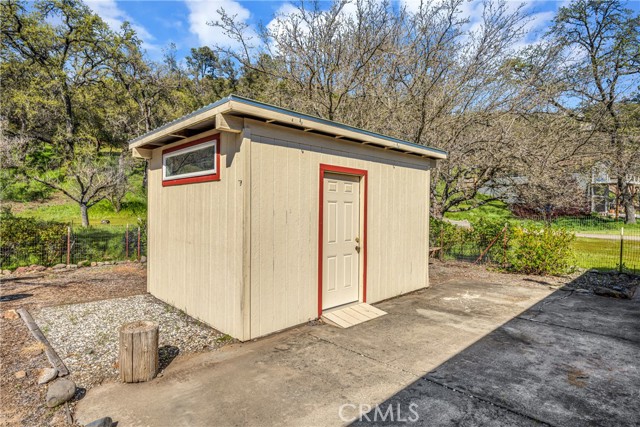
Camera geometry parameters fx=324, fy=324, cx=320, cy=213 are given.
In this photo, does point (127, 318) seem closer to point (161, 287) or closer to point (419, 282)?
point (161, 287)

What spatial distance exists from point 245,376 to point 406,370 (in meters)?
1.45

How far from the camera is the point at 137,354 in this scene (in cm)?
275

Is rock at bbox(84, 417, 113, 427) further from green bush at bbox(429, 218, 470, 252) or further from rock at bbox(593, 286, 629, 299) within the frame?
green bush at bbox(429, 218, 470, 252)

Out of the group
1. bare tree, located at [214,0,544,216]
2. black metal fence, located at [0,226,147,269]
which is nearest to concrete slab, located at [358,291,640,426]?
bare tree, located at [214,0,544,216]

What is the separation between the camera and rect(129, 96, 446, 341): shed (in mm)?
3576

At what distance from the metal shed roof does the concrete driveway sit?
95.9 inches

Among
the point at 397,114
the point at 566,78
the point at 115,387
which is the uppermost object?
the point at 566,78

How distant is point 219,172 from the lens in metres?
3.84

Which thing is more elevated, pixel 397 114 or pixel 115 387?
pixel 397 114

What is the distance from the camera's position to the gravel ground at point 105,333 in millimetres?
3049

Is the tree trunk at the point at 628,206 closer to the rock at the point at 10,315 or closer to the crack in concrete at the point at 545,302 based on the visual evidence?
the crack in concrete at the point at 545,302

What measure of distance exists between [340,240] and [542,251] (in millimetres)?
5284

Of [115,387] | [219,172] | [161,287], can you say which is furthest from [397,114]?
[115,387]

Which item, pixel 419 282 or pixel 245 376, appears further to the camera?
pixel 419 282
